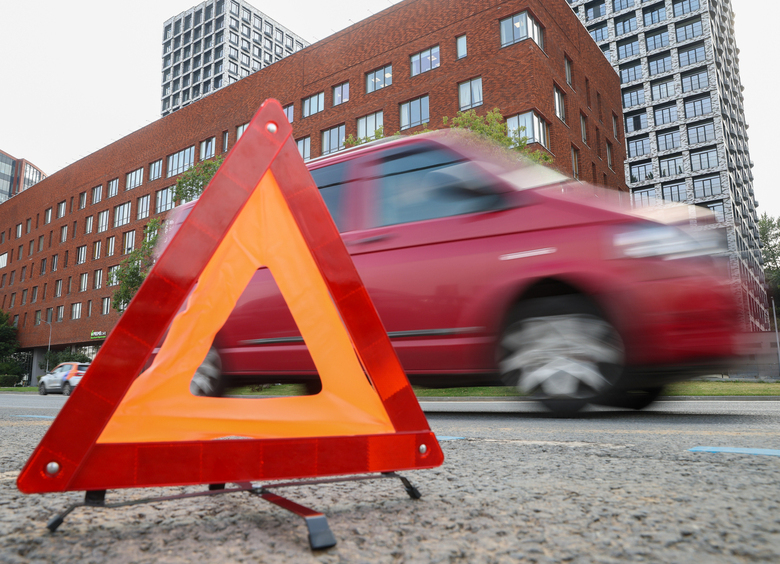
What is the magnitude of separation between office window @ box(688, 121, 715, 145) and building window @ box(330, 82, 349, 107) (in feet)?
119

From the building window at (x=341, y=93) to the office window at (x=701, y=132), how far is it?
36342 millimetres

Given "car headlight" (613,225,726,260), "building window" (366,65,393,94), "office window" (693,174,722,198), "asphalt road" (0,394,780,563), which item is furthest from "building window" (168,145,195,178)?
"office window" (693,174,722,198)

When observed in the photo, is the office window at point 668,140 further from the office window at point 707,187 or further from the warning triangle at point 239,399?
the warning triangle at point 239,399

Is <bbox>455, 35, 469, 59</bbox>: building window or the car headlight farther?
<bbox>455, 35, 469, 59</bbox>: building window

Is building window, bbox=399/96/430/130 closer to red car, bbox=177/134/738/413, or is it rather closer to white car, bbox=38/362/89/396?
white car, bbox=38/362/89/396

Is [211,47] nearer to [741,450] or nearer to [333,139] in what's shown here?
[333,139]

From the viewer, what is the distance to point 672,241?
3.89 m

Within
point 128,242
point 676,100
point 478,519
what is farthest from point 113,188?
point 478,519

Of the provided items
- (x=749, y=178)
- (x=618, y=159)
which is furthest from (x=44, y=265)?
(x=749, y=178)

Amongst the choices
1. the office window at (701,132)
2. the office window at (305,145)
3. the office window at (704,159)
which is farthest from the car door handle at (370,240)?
the office window at (701,132)

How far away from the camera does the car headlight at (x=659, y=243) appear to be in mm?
3855

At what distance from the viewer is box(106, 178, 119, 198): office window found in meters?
46.5

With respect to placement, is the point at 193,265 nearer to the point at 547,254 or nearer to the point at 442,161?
the point at 547,254

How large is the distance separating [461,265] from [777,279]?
67971mm
